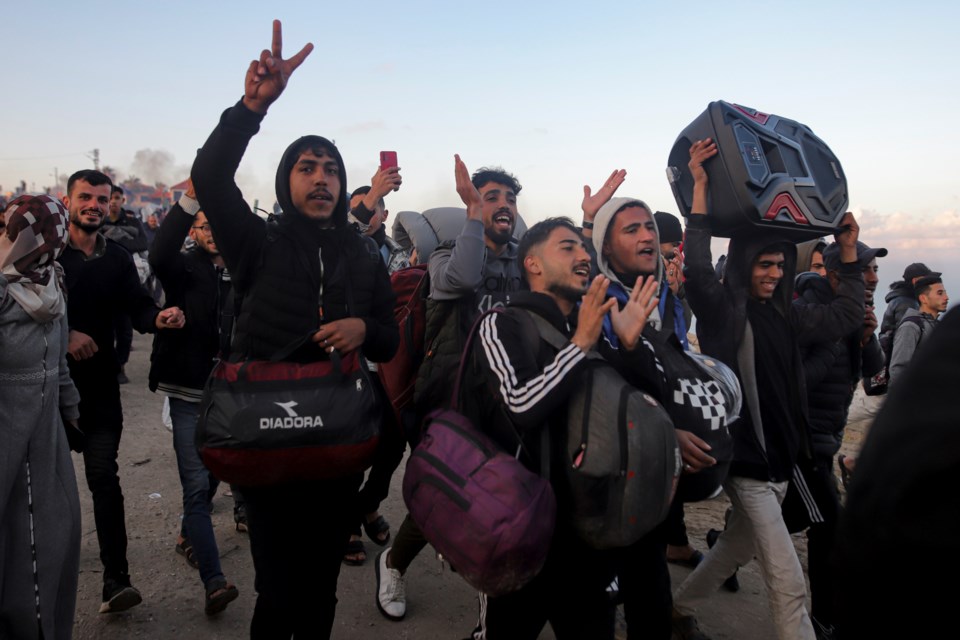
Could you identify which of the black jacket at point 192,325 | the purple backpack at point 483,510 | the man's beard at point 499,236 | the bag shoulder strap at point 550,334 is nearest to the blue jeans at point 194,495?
the black jacket at point 192,325

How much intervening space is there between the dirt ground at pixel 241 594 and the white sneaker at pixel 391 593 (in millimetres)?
55

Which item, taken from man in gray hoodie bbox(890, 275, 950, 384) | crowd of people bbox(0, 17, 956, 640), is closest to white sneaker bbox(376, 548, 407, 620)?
crowd of people bbox(0, 17, 956, 640)

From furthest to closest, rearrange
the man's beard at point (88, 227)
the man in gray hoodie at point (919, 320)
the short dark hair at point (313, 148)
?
the man in gray hoodie at point (919, 320)
the man's beard at point (88, 227)
the short dark hair at point (313, 148)

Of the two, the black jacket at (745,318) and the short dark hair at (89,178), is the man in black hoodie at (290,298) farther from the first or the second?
the short dark hair at (89,178)

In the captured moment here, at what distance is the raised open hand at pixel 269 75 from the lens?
2420 mm

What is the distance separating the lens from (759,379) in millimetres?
3541

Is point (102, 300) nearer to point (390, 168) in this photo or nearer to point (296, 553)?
point (390, 168)

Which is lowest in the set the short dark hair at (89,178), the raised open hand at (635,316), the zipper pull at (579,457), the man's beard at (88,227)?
the zipper pull at (579,457)

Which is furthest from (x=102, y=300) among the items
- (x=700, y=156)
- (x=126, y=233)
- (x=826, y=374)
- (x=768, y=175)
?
(x=126, y=233)

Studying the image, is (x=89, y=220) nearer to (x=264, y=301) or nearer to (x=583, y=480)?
(x=264, y=301)

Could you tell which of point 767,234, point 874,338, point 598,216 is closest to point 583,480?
point 598,216

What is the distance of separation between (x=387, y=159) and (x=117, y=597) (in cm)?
272

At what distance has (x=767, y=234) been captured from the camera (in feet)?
11.7

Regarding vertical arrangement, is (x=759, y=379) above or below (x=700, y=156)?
below
